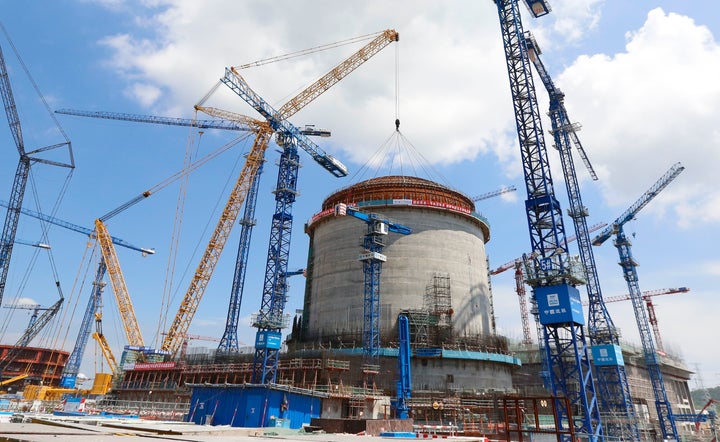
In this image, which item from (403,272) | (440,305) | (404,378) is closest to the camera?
(404,378)

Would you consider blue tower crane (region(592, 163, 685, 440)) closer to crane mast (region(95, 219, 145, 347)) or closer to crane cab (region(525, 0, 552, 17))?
crane cab (region(525, 0, 552, 17))

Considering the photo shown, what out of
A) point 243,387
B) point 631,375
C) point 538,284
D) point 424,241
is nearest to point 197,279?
point 424,241

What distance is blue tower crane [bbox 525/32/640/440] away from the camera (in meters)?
47.4

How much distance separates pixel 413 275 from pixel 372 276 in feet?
22.8

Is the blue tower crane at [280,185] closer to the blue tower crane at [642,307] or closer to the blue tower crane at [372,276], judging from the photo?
the blue tower crane at [372,276]

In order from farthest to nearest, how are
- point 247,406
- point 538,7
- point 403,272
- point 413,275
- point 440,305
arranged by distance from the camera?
point 403,272 < point 413,275 < point 440,305 < point 538,7 < point 247,406

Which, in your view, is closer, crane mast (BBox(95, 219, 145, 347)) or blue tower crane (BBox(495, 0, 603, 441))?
blue tower crane (BBox(495, 0, 603, 441))

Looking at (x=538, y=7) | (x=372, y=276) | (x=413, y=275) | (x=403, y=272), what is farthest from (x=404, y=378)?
(x=538, y=7)

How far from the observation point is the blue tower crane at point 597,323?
155ft

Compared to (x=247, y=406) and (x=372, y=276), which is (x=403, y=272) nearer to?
(x=372, y=276)

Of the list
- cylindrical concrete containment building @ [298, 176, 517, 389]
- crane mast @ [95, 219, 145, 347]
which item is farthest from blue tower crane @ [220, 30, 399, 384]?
crane mast @ [95, 219, 145, 347]

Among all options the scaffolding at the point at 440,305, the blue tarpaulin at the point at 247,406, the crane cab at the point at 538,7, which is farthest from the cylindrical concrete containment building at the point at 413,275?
the crane cab at the point at 538,7

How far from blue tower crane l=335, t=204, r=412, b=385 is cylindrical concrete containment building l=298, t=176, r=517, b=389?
2.26 meters

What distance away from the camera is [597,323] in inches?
2244
